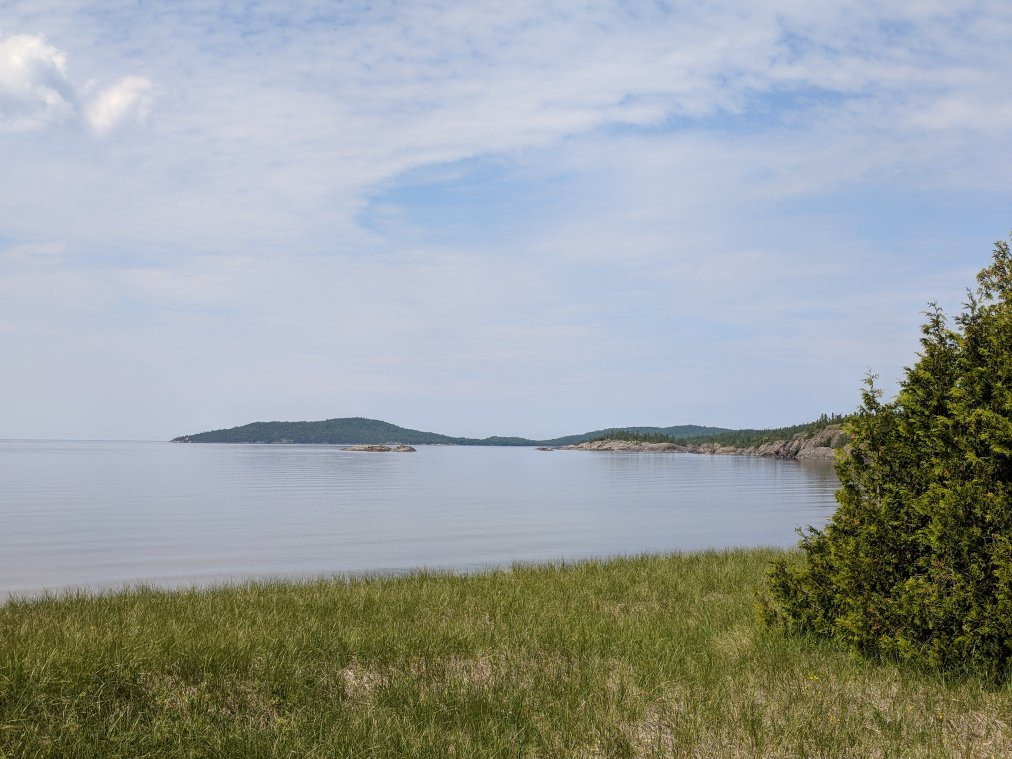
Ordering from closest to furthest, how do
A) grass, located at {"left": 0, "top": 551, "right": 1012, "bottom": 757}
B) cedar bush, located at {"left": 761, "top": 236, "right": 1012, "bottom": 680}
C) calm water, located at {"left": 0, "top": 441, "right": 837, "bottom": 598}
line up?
grass, located at {"left": 0, "top": 551, "right": 1012, "bottom": 757} < cedar bush, located at {"left": 761, "top": 236, "right": 1012, "bottom": 680} < calm water, located at {"left": 0, "top": 441, "right": 837, "bottom": 598}

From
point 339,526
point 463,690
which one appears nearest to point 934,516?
point 463,690

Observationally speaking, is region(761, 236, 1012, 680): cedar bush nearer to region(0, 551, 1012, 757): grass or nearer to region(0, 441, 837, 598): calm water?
region(0, 551, 1012, 757): grass

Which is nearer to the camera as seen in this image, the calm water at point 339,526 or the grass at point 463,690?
the grass at point 463,690

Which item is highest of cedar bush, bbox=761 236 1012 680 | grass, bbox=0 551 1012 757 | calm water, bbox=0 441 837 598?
cedar bush, bbox=761 236 1012 680

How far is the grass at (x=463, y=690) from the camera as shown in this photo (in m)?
5.93

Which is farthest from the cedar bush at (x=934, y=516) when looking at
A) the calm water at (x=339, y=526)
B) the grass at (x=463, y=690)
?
the calm water at (x=339, y=526)

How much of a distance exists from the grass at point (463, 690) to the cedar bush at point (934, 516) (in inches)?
16.6

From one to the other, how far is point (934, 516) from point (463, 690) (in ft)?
16.6

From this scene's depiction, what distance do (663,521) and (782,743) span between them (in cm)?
3189

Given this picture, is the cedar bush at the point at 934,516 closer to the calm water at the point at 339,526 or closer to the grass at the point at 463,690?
the grass at the point at 463,690

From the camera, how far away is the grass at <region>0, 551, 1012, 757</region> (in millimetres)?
5926

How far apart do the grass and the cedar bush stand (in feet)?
1.38

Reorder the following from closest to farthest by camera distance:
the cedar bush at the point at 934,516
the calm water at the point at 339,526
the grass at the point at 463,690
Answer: the grass at the point at 463,690, the cedar bush at the point at 934,516, the calm water at the point at 339,526

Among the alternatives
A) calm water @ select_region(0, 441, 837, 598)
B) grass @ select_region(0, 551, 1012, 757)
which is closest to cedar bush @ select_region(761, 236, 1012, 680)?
grass @ select_region(0, 551, 1012, 757)
